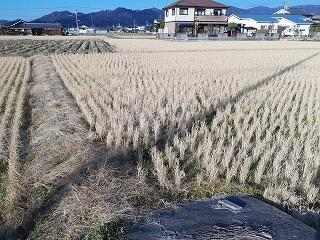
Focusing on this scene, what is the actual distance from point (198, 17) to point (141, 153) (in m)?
50.8

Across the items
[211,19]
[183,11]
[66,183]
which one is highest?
[183,11]

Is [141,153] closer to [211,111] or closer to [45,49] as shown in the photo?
[211,111]

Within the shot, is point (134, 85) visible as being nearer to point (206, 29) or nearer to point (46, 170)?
point (46, 170)

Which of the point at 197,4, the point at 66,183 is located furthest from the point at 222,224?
the point at 197,4

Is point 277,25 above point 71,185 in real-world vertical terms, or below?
below

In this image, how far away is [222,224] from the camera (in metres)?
3.80

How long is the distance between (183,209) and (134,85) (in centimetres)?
699

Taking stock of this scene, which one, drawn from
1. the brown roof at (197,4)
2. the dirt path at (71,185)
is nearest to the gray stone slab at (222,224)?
the dirt path at (71,185)

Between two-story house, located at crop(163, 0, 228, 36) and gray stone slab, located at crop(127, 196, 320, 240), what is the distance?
167 ft

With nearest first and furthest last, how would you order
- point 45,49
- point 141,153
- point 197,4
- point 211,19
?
1. point 141,153
2. point 45,49
3. point 197,4
4. point 211,19

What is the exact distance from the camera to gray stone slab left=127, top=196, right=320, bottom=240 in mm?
3619

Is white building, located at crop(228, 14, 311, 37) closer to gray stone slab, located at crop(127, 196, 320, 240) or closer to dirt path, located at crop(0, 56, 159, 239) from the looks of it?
dirt path, located at crop(0, 56, 159, 239)

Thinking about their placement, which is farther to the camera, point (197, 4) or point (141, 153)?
point (197, 4)

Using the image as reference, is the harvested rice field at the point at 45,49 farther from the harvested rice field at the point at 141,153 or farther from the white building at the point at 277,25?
the white building at the point at 277,25
